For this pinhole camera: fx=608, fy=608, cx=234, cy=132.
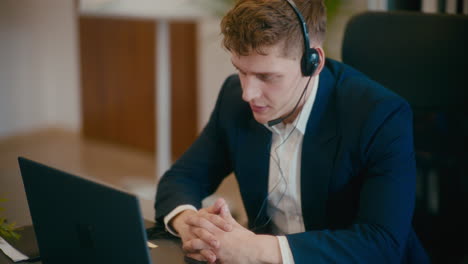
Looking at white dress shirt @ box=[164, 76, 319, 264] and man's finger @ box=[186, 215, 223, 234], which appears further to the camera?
white dress shirt @ box=[164, 76, 319, 264]

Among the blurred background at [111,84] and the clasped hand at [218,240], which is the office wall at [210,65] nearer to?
the blurred background at [111,84]

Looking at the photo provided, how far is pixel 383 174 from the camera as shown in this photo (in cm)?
120

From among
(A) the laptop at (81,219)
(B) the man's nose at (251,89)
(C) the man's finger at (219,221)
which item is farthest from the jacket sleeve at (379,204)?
(A) the laptop at (81,219)

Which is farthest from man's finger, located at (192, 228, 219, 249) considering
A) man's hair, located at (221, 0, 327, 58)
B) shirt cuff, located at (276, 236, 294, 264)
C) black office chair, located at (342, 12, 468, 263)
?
black office chair, located at (342, 12, 468, 263)

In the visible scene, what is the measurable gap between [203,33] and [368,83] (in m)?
2.39

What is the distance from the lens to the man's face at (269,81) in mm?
1224

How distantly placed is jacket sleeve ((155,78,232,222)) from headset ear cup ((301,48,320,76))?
0.33m

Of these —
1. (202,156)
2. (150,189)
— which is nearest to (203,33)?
(150,189)

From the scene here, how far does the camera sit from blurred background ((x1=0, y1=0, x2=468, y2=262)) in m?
3.13

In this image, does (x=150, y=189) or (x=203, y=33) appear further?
(x=203, y=33)

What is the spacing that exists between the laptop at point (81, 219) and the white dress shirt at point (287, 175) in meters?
0.36

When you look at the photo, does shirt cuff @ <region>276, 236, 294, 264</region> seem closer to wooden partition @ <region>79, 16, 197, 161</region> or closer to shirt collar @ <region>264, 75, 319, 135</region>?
shirt collar @ <region>264, 75, 319, 135</region>

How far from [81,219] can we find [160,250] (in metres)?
0.26

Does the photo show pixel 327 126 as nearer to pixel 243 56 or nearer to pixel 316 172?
pixel 316 172
